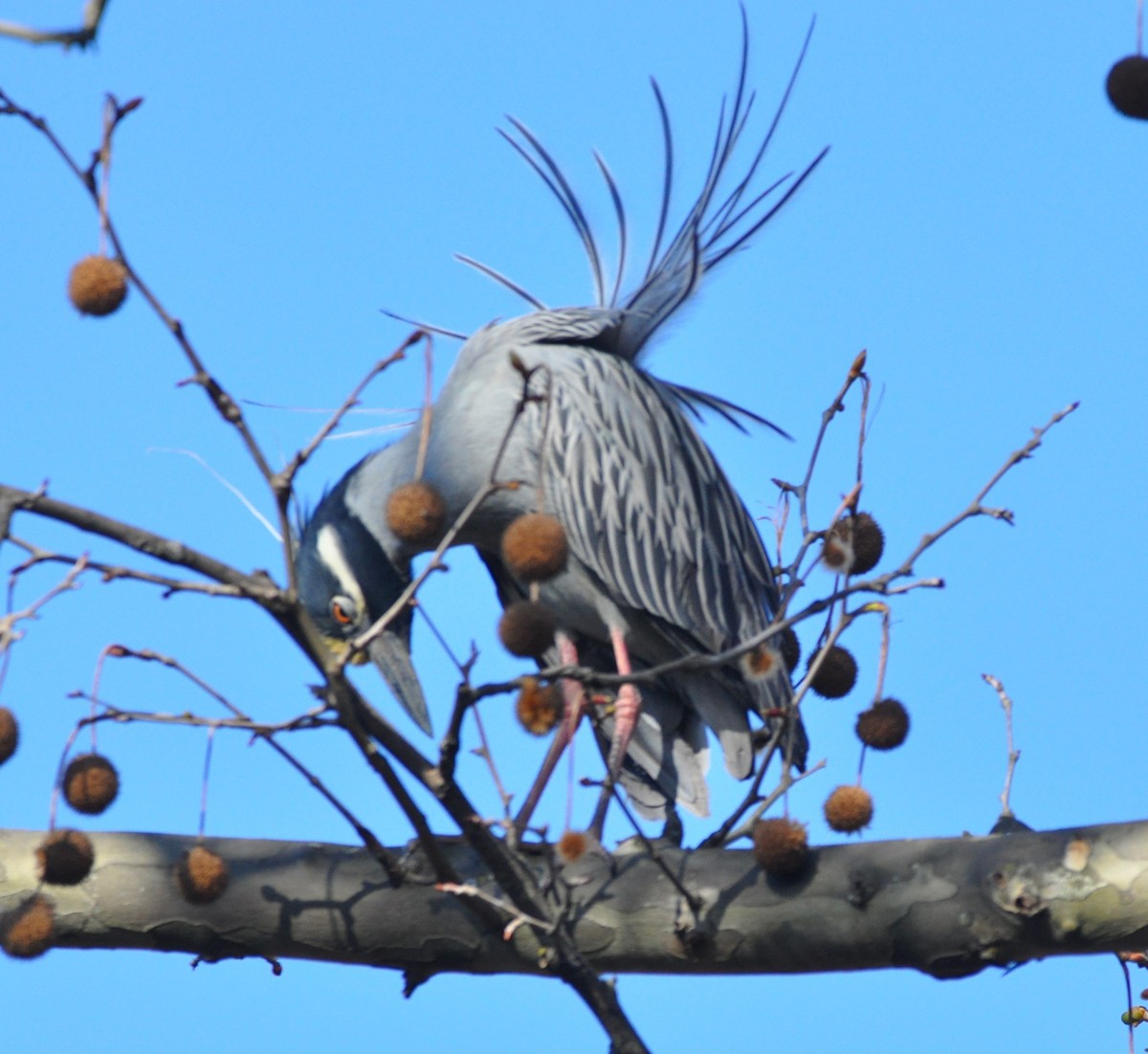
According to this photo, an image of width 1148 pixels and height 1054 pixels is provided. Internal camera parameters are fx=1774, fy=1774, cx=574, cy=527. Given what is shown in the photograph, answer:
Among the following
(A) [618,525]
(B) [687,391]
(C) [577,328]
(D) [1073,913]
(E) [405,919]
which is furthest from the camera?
(B) [687,391]

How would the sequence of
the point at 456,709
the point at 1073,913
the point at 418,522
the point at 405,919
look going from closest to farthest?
1. the point at 456,709
2. the point at 418,522
3. the point at 1073,913
4. the point at 405,919

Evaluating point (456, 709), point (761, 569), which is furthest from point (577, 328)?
point (456, 709)

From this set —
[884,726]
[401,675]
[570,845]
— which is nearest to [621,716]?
[401,675]

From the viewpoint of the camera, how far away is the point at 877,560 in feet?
11.9

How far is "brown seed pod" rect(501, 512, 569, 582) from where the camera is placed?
9.30ft

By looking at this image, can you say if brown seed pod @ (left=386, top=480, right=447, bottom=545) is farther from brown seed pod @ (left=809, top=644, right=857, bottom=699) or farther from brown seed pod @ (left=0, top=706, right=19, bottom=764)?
brown seed pod @ (left=809, top=644, right=857, bottom=699)

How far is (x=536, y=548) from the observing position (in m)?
2.83

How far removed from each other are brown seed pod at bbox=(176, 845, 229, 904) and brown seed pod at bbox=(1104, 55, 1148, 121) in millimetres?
1967

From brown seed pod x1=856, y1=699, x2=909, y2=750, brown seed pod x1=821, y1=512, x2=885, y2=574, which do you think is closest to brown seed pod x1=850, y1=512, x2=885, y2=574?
brown seed pod x1=821, y1=512, x2=885, y2=574

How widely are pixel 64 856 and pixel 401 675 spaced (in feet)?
6.45

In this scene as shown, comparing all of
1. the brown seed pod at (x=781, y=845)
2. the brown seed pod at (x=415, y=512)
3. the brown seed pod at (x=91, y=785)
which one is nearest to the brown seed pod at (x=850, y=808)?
the brown seed pod at (x=781, y=845)

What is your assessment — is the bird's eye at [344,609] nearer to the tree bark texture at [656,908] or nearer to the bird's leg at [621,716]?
the bird's leg at [621,716]

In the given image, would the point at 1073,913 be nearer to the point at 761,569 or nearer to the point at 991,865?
the point at 991,865

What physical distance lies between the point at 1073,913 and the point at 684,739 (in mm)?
1998
